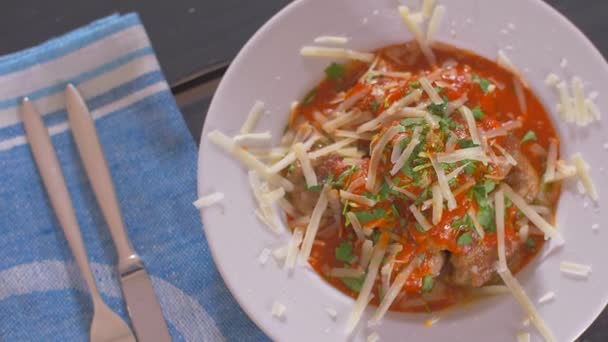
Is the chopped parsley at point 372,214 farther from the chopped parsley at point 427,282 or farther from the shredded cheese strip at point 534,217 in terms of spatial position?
the shredded cheese strip at point 534,217

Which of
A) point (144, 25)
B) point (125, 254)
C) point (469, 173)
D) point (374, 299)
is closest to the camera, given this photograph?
point (469, 173)

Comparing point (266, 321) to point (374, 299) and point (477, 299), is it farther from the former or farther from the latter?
point (477, 299)

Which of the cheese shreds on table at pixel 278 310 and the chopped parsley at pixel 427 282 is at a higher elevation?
the chopped parsley at pixel 427 282

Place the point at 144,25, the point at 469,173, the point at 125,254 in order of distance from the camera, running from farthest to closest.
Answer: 1. the point at 144,25
2. the point at 125,254
3. the point at 469,173

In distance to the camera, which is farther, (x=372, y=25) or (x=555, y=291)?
(x=372, y=25)

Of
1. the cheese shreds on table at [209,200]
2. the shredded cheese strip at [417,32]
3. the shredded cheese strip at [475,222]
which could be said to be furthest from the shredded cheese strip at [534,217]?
the cheese shreds on table at [209,200]

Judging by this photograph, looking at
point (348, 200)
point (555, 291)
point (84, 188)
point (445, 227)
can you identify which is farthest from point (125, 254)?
point (555, 291)

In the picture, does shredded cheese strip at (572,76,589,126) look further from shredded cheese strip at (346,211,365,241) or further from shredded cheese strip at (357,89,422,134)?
shredded cheese strip at (346,211,365,241)
